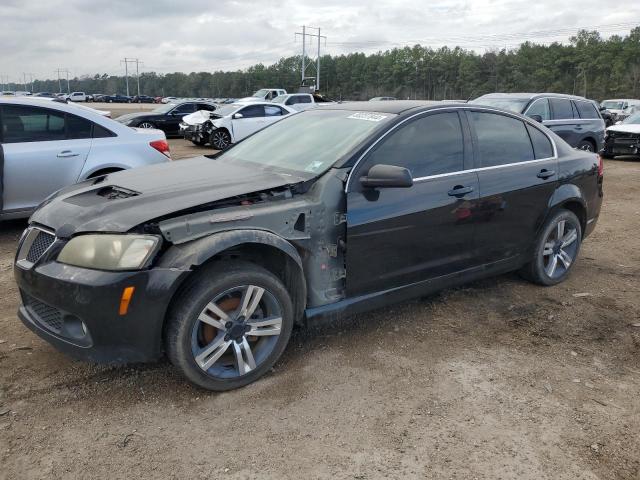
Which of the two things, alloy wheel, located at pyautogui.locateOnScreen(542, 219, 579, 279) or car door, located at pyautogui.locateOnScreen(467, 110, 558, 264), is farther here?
alloy wheel, located at pyautogui.locateOnScreen(542, 219, 579, 279)

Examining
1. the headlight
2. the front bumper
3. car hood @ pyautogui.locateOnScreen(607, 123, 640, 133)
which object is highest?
car hood @ pyautogui.locateOnScreen(607, 123, 640, 133)

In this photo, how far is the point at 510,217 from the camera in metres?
4.29

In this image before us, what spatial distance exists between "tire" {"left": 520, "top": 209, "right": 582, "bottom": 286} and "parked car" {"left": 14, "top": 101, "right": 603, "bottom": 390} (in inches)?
3.0

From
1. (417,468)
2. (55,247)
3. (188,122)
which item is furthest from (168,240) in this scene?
(188,122)

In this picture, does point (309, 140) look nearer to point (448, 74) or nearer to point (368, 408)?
point (368, 408)

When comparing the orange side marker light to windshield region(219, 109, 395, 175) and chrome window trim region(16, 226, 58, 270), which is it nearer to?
chrome window trim region(16, 226, 58, 270)

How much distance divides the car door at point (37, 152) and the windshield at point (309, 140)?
8.49 feet

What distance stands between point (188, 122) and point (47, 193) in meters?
12.4

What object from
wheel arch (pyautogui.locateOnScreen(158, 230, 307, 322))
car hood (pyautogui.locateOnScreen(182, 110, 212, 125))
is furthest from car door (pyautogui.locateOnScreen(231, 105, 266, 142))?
wheel arch (pyautogui.locateOnScreen(158, 230, 307, 322))

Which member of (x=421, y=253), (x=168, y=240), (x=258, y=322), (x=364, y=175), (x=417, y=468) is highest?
(x=364, y=175)

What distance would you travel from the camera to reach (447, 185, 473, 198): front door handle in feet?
12.6

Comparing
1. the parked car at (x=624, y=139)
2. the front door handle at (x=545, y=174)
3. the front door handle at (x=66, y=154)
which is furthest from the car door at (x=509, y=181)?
the parked car at (x=624, y=139)

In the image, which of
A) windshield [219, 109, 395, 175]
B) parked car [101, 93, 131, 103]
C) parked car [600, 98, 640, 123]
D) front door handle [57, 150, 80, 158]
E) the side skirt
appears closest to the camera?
the side skirt

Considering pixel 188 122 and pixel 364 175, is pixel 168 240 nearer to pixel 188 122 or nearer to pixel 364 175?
pixel 364 175
